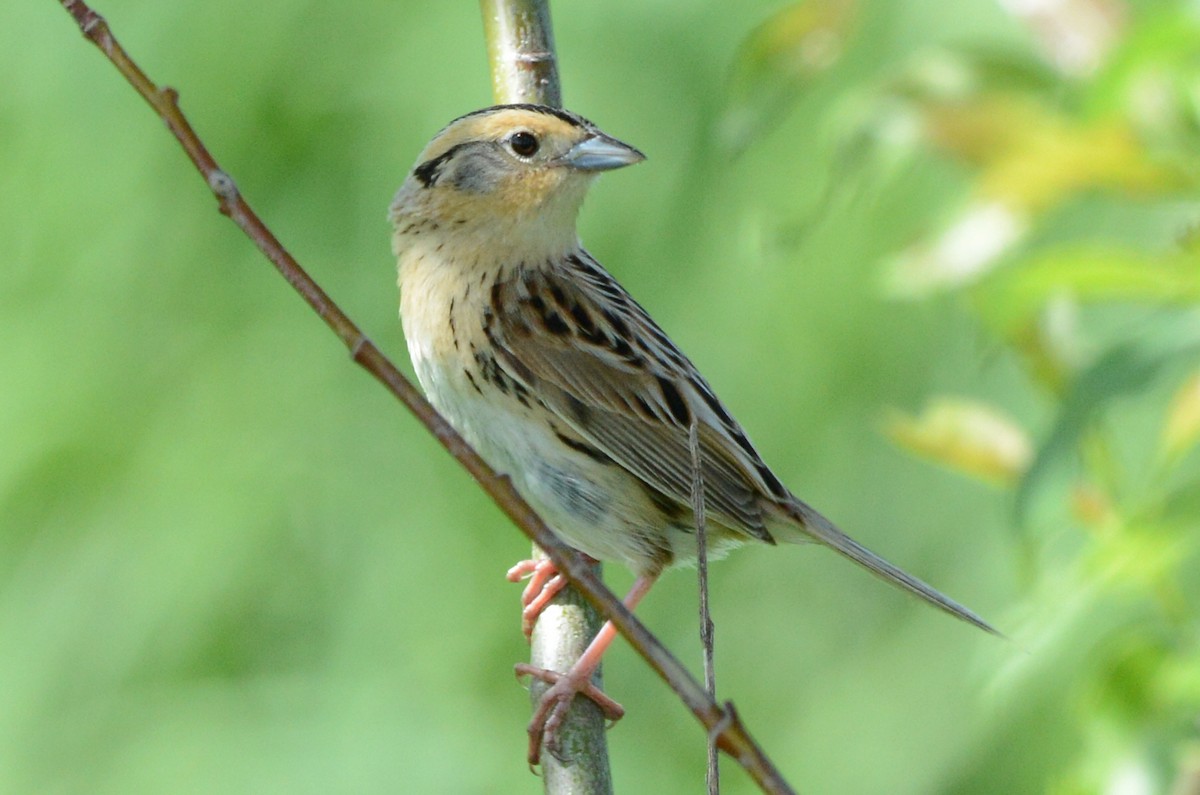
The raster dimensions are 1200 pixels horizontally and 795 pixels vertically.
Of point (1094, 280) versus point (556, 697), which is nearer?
point (1094, 280)

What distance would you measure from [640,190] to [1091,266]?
103 inches

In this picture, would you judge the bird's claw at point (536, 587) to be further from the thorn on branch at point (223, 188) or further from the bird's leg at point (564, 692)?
the thorn on branch at point (223, 188)

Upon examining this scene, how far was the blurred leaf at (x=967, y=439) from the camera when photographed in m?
2.40

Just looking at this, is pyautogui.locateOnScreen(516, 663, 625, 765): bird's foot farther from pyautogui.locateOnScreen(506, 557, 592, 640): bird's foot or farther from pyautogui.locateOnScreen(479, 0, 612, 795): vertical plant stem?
pyautogui.locateOnScreen(506, 557, 592, 640): bird's foot

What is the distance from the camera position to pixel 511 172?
2986mm

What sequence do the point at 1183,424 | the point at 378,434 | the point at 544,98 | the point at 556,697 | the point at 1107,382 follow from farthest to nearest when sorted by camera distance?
1. the point at 378,434
2. the point at 544,98
3. the point at 556,697
4. the point at 1183,424
5. the point at 1107,382

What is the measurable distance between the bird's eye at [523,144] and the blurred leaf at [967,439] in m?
0.90

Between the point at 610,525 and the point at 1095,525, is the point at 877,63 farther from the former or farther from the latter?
the point at 1095,525

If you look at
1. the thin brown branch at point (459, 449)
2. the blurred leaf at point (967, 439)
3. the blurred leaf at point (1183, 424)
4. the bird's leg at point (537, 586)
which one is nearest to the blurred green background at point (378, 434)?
the bird's leg at point (537, 586)

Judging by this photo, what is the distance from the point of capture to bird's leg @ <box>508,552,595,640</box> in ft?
9.15

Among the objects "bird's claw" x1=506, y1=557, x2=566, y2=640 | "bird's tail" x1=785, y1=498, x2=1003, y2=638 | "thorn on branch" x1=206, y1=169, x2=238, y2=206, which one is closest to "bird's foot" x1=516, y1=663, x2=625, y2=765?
"bird's claw" x1=506, y1=557, x2=566, y2=640

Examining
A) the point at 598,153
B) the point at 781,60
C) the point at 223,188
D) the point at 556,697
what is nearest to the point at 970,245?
the point at 781,60

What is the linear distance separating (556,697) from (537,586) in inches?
15.6

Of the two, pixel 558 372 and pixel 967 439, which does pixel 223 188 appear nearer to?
pixel 967 439
